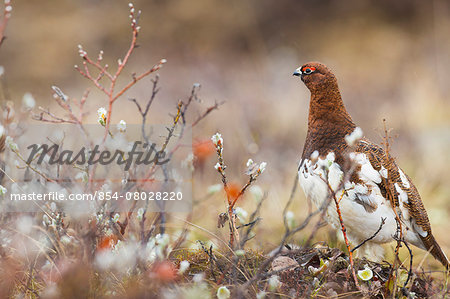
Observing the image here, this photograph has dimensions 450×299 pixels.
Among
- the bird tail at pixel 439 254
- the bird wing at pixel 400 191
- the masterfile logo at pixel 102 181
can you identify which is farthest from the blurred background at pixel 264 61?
the masterfile logo at pixel 102 181

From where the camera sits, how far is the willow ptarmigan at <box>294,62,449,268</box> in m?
2.49

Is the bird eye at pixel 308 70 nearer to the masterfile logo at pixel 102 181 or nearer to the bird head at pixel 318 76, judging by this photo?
the bird head at pixel 318 76

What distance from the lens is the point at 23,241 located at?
2.16 meters

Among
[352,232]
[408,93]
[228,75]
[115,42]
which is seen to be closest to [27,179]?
[352,232]

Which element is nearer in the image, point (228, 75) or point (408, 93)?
point (408, 93)

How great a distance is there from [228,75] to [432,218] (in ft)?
19.4

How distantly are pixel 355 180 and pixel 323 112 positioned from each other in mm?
428

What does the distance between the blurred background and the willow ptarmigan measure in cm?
248

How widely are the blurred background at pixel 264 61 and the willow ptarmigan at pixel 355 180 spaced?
248 centimetres

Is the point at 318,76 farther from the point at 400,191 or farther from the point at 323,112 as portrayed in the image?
the point at 400,191

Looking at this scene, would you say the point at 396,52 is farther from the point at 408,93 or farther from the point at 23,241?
the point at 23,241

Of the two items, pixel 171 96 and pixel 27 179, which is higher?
pixel 171 96

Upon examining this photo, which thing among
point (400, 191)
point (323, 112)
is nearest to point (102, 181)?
point (323, 112)

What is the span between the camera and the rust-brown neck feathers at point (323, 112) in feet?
8.66
